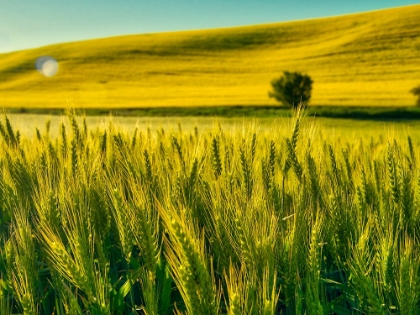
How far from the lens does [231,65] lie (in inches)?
1822

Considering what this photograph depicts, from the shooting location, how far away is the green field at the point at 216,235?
101 cm

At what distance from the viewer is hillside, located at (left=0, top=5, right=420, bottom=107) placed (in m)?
32.7

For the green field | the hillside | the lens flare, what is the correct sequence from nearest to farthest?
the green field → the hillside → the lens flare

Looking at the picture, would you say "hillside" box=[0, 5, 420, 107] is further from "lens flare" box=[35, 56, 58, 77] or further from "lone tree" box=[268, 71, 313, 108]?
"lone tree" box=[268, 71, 313, 108]

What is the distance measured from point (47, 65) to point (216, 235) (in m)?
56.2

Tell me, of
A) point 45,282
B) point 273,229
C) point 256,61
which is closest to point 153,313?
point 273,229

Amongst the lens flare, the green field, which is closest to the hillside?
the lens flare

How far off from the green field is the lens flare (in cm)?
5002

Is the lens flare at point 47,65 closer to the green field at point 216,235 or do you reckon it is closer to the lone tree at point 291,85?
the lone tree at point 291,85

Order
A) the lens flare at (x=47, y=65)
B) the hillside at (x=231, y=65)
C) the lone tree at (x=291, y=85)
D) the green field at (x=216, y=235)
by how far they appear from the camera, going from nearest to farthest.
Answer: the green field at (x=216, y=235)
the lone tree at (x=291, y=85)
the hillside at (x=231, y=65)
the lens flare at (x=47, y=65)

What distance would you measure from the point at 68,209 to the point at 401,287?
861 mm

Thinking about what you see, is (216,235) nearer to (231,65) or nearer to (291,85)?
(291,85)

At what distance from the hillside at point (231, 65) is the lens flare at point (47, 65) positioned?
761 millimetres

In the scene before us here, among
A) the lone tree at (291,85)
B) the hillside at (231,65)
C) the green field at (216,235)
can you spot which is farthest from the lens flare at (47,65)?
the green field at (216,235)
